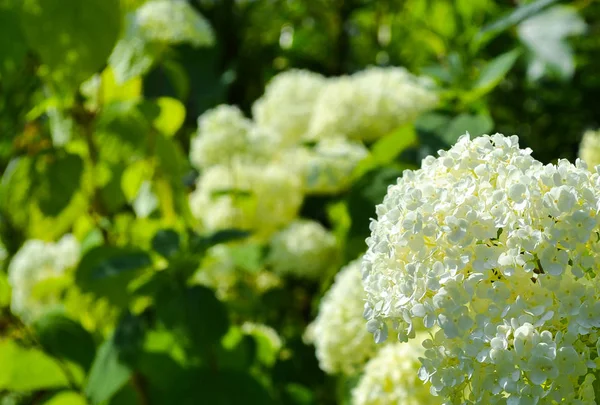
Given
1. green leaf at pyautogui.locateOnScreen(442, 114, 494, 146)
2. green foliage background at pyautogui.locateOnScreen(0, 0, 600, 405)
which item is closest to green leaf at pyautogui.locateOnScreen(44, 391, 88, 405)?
green foliage background at pyautogui.locateOnScreen(0, 0, 600, 405)

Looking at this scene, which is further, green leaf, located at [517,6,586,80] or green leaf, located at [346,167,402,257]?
green leaf, located at [517,6,586,80]

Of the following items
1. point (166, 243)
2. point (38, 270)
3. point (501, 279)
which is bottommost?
point (501, 279)

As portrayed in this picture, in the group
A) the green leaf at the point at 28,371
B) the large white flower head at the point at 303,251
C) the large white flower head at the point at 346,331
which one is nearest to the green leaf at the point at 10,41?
the green leaf at the point at 28,371

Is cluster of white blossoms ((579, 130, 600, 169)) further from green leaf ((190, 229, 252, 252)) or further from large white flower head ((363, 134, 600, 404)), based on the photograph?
large white flower head ((363, 134, 600, 404))

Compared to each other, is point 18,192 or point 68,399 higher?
point 18,192

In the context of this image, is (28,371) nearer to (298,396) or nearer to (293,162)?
(298,396)

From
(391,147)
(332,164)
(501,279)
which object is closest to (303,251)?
(332,164)
